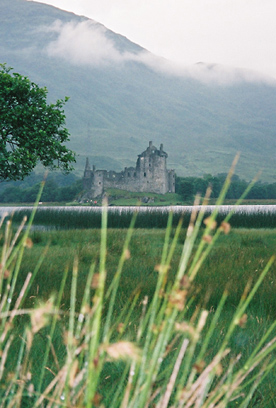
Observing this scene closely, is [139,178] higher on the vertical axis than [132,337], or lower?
higher

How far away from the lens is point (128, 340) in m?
3.02

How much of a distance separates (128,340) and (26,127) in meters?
16.6

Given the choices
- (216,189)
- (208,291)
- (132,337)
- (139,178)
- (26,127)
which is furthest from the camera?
(216,189)

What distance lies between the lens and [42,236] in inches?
505

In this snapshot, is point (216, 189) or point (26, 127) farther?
point (216, 189)

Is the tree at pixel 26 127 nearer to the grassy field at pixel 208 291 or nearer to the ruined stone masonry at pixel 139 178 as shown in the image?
A: the grassy field at pixel 208 291

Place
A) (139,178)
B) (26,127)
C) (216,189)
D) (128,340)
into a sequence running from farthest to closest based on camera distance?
(216,189)
(139,178)
(26,127)
(128,340)

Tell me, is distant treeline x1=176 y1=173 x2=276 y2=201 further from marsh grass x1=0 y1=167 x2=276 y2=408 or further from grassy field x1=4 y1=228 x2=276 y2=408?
marsh grass x1=0 y1=167 x2=276 y2=408

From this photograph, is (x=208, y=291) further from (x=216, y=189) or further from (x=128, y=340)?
(x=216, y=189)

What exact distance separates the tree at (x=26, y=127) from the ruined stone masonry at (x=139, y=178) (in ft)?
271

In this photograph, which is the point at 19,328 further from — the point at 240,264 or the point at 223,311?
the point at 240,264

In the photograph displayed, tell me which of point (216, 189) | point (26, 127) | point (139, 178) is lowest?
point (216, 189)

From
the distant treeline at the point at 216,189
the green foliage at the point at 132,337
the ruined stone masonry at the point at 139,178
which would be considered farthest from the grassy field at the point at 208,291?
the ruined stone masonry at the point at 139,178

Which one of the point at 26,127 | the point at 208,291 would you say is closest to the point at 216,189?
the point at 26,127
